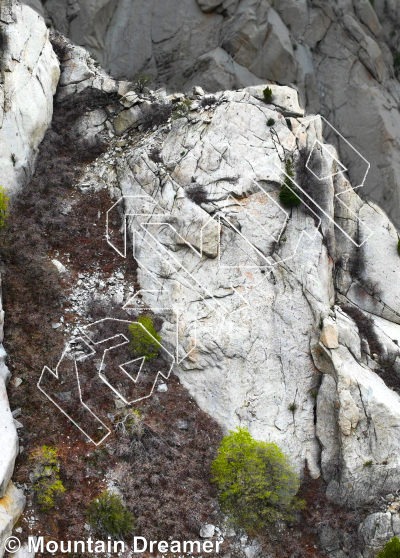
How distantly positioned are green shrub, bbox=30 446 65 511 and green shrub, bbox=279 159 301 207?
14512 mm

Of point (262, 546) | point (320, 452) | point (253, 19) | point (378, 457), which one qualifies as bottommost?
point (262, 546)

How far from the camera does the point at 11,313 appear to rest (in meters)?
20.3

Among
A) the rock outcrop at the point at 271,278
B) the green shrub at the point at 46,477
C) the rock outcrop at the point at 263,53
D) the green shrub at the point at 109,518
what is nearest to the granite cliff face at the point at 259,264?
the rock outcrop at the point at 271,278

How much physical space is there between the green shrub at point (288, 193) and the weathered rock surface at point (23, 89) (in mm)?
13058

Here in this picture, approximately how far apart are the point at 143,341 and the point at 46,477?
6683mm

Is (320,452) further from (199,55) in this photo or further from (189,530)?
(199,55)

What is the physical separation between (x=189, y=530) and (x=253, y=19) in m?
32.3

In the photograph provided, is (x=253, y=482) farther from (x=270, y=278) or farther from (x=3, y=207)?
A: (x=3, y=207)

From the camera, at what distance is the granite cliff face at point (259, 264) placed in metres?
19.7

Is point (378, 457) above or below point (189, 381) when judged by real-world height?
→ above

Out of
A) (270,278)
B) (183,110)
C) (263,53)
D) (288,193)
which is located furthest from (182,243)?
(263,53)

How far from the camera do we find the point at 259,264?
22422 mm

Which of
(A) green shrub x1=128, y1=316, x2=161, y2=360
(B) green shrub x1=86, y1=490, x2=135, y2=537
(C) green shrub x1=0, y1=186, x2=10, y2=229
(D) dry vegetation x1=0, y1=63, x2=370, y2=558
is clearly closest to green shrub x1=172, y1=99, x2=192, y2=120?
(D) dry vegetation x1=0, y1=63, x2=370, y2=558

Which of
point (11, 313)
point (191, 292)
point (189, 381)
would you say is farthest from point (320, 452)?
point (11, 313)
